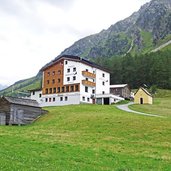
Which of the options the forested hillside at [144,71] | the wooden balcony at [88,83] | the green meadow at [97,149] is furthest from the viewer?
the forested hillside at [144,71]

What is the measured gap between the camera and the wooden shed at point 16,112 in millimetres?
57938

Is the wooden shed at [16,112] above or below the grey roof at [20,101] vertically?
below

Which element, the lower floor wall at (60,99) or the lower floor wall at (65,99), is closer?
the lower floor wall at (65,99)

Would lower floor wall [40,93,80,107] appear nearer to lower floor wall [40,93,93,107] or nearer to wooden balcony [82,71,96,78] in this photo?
lower floor wall [40,93,93,107]

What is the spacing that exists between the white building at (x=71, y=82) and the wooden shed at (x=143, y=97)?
8.89 m

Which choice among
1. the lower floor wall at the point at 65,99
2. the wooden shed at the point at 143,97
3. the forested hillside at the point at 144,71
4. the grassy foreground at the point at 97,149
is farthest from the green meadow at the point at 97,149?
the forested hillside at the point at 144,71

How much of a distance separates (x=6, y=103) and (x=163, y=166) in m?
40.9

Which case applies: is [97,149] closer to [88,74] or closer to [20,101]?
[20,101]

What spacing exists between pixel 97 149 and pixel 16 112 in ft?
107

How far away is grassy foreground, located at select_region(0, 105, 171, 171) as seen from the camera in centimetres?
2150

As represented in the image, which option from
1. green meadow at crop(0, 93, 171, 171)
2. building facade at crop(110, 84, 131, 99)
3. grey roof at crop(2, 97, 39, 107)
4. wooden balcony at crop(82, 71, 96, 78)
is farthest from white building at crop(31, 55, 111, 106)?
green meadow at crop(0, 93, 171, 171)

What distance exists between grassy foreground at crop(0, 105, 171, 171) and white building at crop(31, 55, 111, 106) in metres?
52.8

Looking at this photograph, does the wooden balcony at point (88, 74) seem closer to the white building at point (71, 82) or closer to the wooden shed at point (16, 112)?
the white building at point (71, 82)

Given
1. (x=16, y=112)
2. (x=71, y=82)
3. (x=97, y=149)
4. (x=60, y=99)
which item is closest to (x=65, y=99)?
(x=60, y=99)
